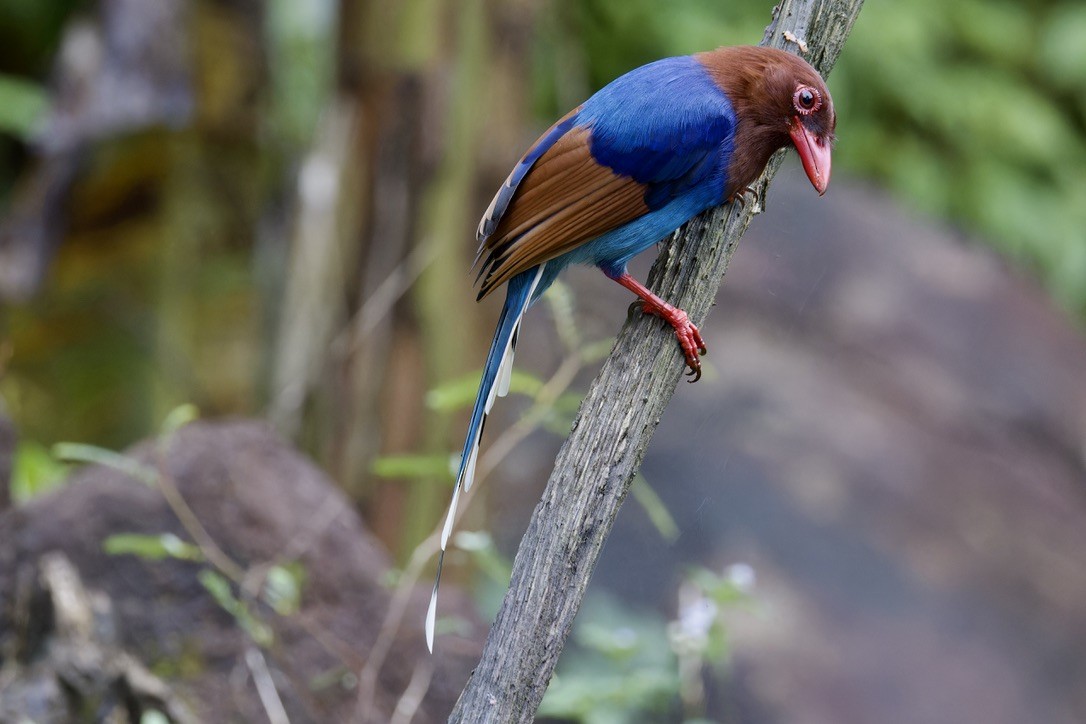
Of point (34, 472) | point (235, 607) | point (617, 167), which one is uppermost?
point (617, 167)

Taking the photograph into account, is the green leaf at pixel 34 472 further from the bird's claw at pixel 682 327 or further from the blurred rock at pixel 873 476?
the bird's claw at pixel 682 327

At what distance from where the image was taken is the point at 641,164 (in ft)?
7.52

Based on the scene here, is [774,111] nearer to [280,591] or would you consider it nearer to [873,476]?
[280,591]

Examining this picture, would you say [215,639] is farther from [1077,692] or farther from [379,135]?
[1077,692]

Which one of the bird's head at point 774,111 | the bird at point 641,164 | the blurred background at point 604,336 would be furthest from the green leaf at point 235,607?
the bird's head at point 774,111

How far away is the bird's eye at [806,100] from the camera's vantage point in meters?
2.19

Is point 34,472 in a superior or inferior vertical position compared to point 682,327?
inferior

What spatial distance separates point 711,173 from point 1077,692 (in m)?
3.69

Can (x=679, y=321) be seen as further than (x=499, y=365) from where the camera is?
No

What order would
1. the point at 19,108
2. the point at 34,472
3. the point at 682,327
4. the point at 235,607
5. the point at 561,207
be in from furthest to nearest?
the point at 19,108 < the point at 34,472 < the point at 235,607 < the point at 561,207 < the point at 682,327

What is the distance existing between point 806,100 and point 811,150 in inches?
4.1

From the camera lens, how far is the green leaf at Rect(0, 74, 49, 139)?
24.5ft

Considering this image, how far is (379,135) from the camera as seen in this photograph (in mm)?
4633

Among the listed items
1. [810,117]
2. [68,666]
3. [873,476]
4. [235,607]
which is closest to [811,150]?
[810,117]
